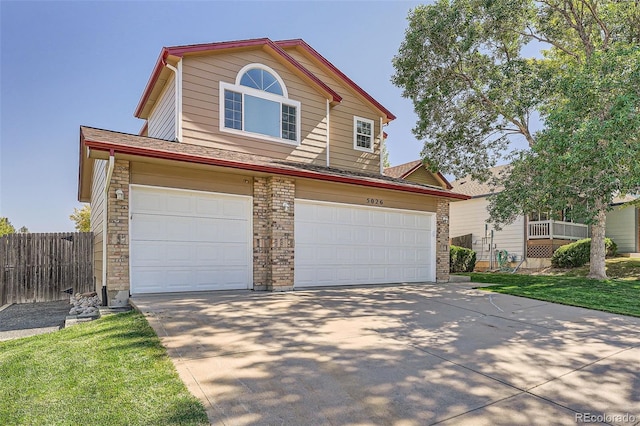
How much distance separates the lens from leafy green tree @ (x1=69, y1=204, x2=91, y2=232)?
1095 inches

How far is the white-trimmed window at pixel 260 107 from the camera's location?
10.2 m

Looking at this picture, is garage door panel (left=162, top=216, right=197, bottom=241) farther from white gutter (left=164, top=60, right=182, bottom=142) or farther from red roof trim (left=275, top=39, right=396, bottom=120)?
red roof trim (left=275, top=39, right=396, bottom=120)

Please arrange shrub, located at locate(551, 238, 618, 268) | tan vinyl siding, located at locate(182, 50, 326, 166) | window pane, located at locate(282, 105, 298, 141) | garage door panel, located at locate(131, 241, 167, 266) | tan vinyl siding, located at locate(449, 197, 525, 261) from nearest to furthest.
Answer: garage door panel, located at locate(131, 241, 167, 266)
tan vinyl siding, located at locate(182, 50, 326, 166)
window pane, located at locate(282, 105, 298, 141)
shrub, located at locate(551, 238, 618, 268)
tan vinyl siding, located at locate(449, 197, 525, 261)

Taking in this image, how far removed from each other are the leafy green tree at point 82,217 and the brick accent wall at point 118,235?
23768mm

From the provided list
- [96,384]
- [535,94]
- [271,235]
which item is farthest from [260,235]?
[535,94]

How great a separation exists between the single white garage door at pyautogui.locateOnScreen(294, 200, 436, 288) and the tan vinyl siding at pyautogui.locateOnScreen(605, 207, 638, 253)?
13.8 meters

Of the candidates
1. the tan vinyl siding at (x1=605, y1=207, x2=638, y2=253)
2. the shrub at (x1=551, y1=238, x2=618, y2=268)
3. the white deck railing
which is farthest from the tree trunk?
the tan vinyl siding at (x1=605, y1=207, x2=638, y2=253)

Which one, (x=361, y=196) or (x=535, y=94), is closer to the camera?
(x=361, y=196)

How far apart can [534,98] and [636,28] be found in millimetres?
4141

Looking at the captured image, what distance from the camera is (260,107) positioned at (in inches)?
420

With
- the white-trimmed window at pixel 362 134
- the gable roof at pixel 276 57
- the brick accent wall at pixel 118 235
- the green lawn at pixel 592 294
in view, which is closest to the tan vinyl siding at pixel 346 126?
the white-trimmed window at pixel 362 134

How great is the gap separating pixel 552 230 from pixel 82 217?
1237 inches

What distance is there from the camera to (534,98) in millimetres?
12000

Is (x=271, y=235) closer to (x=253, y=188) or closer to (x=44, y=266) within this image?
(x=253, y=188)
